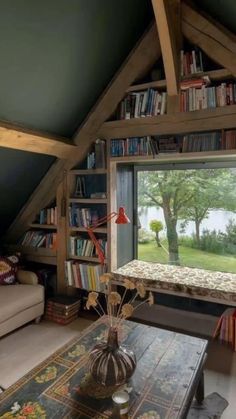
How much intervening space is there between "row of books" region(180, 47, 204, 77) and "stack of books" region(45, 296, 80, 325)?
8.71 feet

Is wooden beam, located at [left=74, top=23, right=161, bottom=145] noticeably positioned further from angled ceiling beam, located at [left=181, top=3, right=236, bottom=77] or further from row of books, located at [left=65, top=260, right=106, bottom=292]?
row of books, located at [left=65, top=260, right=106, bottom=292]

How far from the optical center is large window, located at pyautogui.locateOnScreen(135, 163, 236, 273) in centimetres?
314

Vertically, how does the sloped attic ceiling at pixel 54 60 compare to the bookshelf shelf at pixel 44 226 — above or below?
above

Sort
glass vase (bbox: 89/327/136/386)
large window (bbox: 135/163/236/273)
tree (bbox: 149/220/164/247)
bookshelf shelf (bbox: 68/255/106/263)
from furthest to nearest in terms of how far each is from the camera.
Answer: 1. tree (bbox: 149/220/164/247)
2. bookshelf shelf (bbox: 68/255/106/263)
3. large window (bbox: 135/163/236/273)
4. glass vase (bbox: 89/327/136/386)

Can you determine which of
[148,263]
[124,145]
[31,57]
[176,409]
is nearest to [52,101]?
[31,57]

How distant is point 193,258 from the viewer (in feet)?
11.0

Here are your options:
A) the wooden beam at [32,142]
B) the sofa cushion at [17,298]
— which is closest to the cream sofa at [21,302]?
the sofa cushion at [17,298]

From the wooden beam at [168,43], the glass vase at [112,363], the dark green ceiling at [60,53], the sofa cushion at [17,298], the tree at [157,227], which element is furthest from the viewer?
the tree at [157,227]

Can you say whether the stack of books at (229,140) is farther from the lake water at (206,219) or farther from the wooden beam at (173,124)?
the lake water at (206,219)

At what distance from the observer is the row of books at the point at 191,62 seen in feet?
8.85

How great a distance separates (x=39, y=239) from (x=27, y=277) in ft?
1.75

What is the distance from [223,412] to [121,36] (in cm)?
322

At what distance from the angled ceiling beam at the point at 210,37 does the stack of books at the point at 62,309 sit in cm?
281

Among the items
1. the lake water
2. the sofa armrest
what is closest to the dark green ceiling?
the lake water
